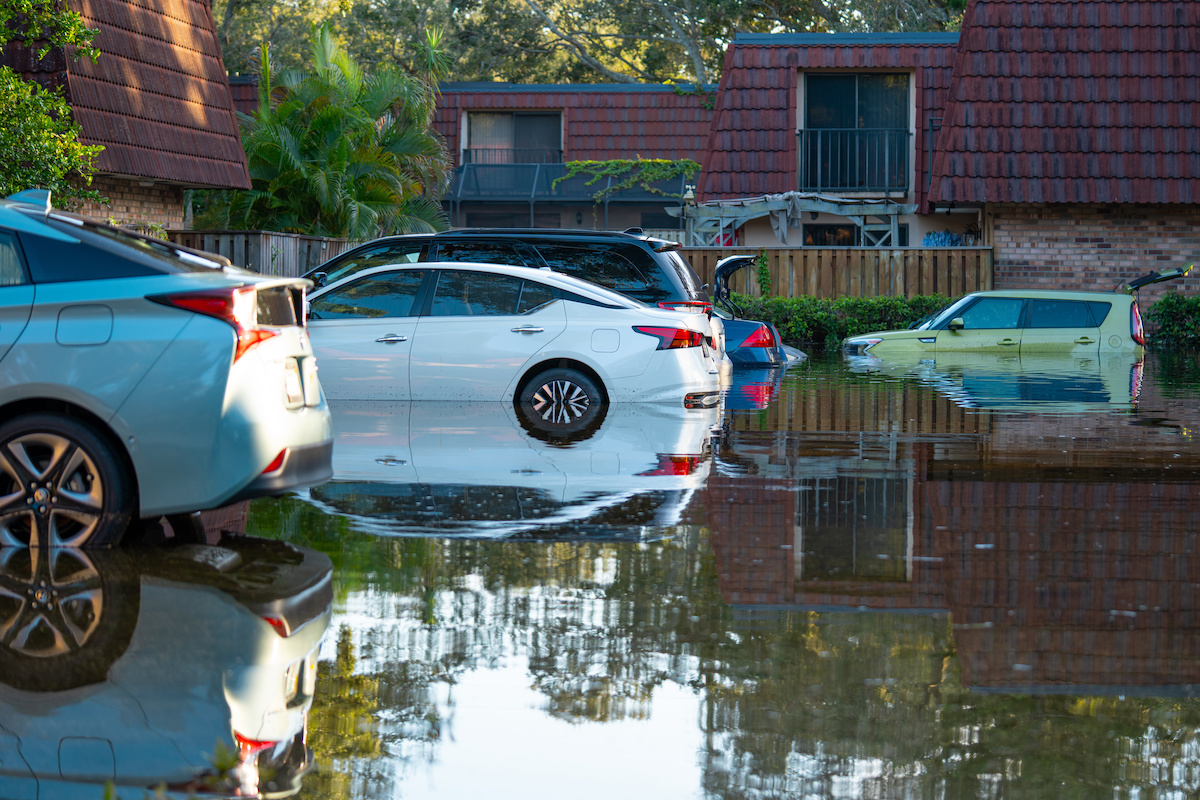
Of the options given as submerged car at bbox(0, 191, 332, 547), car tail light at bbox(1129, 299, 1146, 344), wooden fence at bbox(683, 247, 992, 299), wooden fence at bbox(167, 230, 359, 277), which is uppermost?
wooden fence at bbox(683, 247, 992, 299)

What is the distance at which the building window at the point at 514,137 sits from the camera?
42.0 meters

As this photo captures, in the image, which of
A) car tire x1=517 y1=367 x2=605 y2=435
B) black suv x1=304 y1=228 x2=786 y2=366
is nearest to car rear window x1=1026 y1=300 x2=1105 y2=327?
black suv x1=304 y1=228 x2=786 y2=366

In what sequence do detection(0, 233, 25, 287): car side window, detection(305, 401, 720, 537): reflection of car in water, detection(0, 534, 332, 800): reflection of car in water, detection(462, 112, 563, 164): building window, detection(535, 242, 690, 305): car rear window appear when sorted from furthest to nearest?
detection(462, 112, 563, 164): building window
detection(535, 242, 690, 305): car rear window
detection(305, 401, 720, 537): reflection of car in water
detection(0, 233, 25, 287): car side window
detection(0, 534, 332, 800): reflection of car in water

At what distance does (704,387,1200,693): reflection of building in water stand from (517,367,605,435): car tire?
5.57 feet

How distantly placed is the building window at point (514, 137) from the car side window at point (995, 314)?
22.3 metres

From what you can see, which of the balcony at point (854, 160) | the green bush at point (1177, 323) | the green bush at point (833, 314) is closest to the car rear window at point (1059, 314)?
the green bush at point (833, 314)

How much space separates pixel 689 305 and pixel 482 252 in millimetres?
2400

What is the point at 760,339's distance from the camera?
781 inches

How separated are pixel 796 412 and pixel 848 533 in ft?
21.6

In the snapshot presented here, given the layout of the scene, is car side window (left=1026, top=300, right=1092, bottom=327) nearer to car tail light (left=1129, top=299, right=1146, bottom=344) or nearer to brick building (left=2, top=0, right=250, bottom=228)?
car tail light (left=1129, top=299, right=1146, bottom=344)

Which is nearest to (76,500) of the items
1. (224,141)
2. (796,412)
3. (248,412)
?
(248,412)

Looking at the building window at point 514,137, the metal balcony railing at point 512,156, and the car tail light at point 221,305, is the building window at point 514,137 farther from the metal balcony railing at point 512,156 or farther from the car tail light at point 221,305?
the car tail light at point 221,305

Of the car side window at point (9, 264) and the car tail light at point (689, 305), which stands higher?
the car tail light at point (689, 305)

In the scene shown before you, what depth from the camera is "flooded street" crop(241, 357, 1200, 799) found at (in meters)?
4.09
